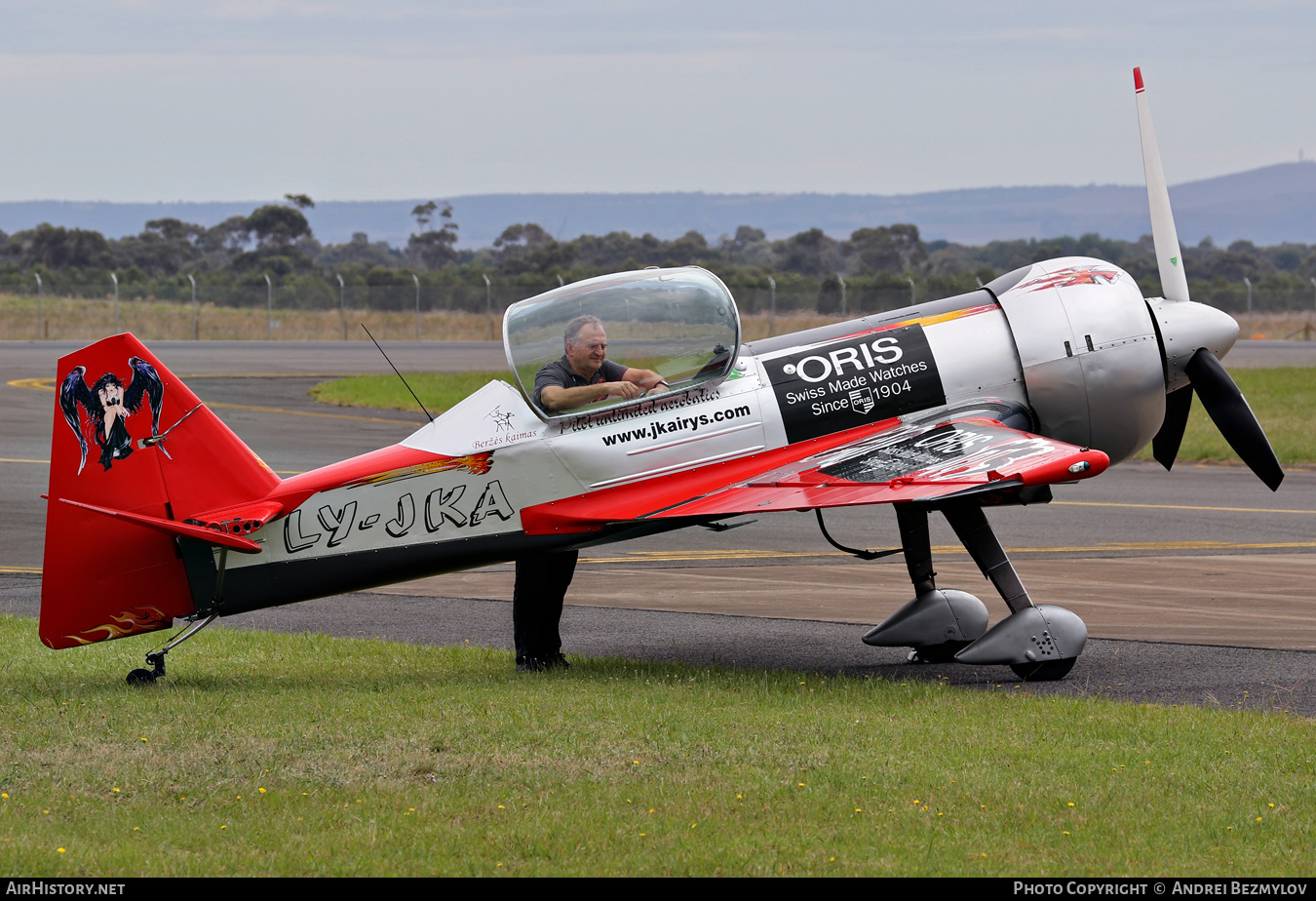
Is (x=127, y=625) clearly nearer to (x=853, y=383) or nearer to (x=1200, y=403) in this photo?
(x=853, y=383)

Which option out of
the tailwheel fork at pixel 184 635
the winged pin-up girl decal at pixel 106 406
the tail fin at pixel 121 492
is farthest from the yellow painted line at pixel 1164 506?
the winged pin-up girl decal at pixel 106 406

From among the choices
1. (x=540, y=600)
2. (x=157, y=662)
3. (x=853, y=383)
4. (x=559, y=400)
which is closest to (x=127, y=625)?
(x=157, y=662)

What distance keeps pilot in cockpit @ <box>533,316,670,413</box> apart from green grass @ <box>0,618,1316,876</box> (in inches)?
76.0

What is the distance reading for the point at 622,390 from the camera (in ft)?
31.6

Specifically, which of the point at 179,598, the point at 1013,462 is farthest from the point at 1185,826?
the point at 179,598

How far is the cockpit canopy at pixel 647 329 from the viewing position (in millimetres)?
9711

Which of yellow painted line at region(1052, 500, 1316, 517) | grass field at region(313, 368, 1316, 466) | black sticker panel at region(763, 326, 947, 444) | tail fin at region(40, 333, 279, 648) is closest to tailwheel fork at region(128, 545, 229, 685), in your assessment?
tail fin at region(40, 333, 279, 648)

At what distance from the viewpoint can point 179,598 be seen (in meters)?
9.13

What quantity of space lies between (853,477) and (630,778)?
3091 millimetres

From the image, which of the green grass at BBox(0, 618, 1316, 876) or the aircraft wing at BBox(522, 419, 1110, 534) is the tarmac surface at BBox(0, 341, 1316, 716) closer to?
the green grass at BBox(0, 618, 1316, 876)

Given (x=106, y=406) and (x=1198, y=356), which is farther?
(x=1198, y=356)

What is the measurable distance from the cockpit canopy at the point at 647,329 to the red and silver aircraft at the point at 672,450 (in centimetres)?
2

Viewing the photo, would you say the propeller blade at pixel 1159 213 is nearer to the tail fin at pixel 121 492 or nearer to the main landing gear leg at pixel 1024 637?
the main landing gear leg at pixel 1024 637

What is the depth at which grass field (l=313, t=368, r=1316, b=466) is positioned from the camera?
78.6 ft
